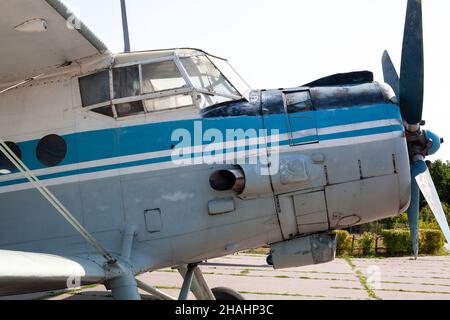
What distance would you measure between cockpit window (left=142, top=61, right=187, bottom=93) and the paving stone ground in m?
5.02

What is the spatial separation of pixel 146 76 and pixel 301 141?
1.81 metres

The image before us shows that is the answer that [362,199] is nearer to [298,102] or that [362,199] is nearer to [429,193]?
[429,193]

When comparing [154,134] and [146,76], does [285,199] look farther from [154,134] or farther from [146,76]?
[146,76]

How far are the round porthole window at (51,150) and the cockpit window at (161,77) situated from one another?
1.06 m

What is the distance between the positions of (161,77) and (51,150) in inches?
55.6

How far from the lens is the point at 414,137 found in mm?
6152

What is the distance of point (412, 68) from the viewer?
20.2 ft

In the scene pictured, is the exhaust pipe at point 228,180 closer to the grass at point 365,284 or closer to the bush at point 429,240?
the grass at point 365,284

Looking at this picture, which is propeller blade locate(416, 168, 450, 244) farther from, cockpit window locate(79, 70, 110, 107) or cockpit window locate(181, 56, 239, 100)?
cockpit window locate(79, 70, 110, 107)

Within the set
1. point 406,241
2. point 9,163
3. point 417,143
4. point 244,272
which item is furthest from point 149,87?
point 406,241

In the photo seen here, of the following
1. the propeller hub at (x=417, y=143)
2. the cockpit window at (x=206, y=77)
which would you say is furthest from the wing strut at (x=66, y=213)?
the propeller hub at (x=417, y=143)

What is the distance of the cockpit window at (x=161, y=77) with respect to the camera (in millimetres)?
5805

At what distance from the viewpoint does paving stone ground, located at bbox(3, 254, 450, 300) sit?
9.98 metres
